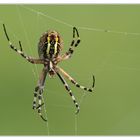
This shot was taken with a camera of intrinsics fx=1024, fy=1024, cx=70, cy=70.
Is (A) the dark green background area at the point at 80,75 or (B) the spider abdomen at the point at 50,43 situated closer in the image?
(B) the spider abdomen at the point at 50,43

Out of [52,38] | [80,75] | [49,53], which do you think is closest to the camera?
[52,38]

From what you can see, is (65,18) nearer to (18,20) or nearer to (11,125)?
(18,20)

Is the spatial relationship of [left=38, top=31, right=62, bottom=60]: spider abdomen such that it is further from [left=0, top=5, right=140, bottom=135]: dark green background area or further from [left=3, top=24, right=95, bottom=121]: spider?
[left=0, top=5, right=140, bottom=135]: dark green background area

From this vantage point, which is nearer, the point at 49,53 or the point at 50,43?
the point at 50,43

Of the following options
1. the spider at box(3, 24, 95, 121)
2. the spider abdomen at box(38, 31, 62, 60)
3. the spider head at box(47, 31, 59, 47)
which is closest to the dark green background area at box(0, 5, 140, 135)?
the spider at box(3, 24, 95, 121)

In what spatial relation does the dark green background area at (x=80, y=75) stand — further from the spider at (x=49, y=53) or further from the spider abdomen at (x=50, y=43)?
the spider abdomen at (x=50, y=43)

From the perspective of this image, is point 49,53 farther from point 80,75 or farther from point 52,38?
point 80,75

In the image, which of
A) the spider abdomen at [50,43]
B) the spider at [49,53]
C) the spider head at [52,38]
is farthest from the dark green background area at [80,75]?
the spider head at [52,38]


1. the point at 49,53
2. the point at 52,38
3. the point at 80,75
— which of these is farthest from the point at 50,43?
the point at 80,75
